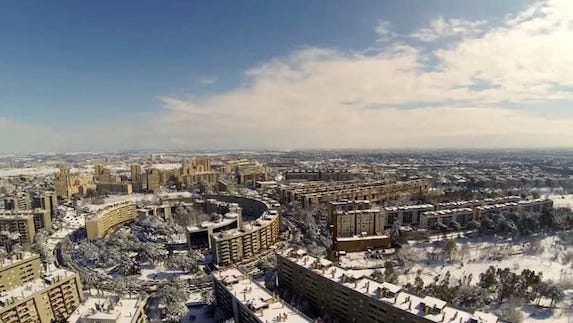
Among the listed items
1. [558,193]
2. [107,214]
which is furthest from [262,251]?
[558,193]

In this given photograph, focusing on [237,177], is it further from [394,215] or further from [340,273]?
[340,273]

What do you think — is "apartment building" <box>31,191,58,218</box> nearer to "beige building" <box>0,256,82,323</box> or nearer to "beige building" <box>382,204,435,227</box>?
"beige building" <box>0,256,82,323</box>

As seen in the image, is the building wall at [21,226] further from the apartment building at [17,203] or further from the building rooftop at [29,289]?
the building rooftop at [29,289]

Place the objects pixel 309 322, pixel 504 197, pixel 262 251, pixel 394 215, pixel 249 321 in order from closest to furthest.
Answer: pixel 309 322, pixel 249 321, pixel 262 251, pixel 394 215, pixel 504 197

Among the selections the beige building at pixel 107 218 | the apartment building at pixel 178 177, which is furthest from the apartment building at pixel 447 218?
the apartment building at pixel 178 177

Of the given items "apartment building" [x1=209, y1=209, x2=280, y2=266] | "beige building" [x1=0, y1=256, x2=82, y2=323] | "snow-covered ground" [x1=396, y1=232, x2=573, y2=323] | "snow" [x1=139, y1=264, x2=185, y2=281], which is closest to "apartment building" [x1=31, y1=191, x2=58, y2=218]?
"snow" [x1=139, y1=264, x2=185, y2=281]

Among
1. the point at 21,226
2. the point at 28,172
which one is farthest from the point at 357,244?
the point at 28,172
